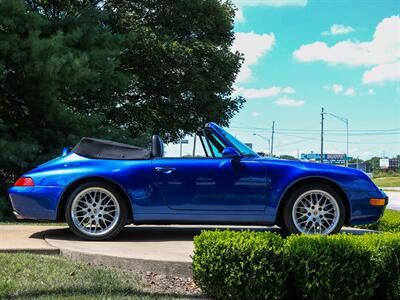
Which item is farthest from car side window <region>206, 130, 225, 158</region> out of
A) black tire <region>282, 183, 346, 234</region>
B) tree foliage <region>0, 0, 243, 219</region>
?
tree foliage <region>0, 0, 243, 219</region>

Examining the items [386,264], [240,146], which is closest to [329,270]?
[386,264]

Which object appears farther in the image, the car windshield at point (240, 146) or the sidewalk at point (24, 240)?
the car windshield at point (240, 146)

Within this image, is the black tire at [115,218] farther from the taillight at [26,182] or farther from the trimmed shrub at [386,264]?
the trimmed shrub at [386,264]

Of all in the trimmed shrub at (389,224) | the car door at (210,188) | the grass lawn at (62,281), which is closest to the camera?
the grass lawn at (62,281)

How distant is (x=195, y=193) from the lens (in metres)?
5.46

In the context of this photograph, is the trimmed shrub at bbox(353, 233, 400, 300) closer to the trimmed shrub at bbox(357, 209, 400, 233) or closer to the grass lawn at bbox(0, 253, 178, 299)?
the grass lawn at bbox(0, 253, 178, 299)

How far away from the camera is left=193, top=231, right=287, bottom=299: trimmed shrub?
3.93 meters

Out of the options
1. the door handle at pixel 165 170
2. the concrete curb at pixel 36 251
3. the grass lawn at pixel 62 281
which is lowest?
the grass lawn at pixel 62 281

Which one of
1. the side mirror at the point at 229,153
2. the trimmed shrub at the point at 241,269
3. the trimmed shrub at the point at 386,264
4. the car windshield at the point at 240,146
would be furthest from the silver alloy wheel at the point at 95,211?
the trimmed shrub at the point at 386,264

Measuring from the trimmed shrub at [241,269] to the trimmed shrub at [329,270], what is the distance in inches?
5.3

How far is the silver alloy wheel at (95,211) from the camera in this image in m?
5.50

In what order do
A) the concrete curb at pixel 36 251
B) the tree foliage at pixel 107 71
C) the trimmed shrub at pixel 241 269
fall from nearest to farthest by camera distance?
the trimmed shrub at pixel 241 269, the concrete curb at pixel 36 251, the tree foliage at pixel 107 71

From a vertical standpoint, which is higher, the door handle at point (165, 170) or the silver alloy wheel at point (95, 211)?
the door handle at point (165, 170)

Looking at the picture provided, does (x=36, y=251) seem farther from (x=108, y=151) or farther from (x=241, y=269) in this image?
(x=241, y=269)
